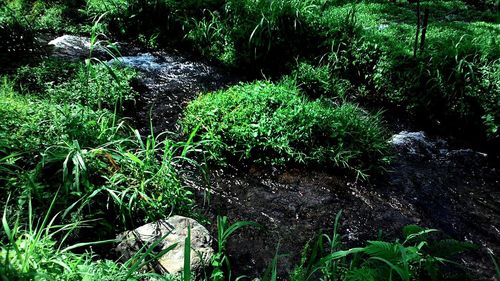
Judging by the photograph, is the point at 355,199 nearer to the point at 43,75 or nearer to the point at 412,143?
the point at 412,143

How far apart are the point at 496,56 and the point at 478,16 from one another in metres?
3.30

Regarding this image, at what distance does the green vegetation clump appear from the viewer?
17.2ft

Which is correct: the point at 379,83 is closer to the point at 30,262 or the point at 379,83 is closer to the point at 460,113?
the point at 460,113

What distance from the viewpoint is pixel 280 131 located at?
5.33 meters

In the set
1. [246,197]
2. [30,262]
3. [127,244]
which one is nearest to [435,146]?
[246,197]

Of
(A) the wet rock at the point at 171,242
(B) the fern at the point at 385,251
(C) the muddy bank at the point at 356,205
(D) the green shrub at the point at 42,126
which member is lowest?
(C) the muddy bank at the point at 356,205

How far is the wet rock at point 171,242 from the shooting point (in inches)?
127

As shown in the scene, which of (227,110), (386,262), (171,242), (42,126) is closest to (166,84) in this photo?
(227,110)

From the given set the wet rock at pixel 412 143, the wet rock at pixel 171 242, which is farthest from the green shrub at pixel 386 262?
the wet rock at pixel 412 143

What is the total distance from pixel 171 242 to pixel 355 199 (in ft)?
8.29

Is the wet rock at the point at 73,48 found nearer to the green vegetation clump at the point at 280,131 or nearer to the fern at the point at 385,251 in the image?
the green vegetation clump at the point at 280,131

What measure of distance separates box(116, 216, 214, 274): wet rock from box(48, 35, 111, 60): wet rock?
4444 millimetres

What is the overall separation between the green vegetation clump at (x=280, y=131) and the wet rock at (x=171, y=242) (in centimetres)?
156

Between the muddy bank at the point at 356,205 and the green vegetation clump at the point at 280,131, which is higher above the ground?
the green vegetation clump at the point at 280,131
